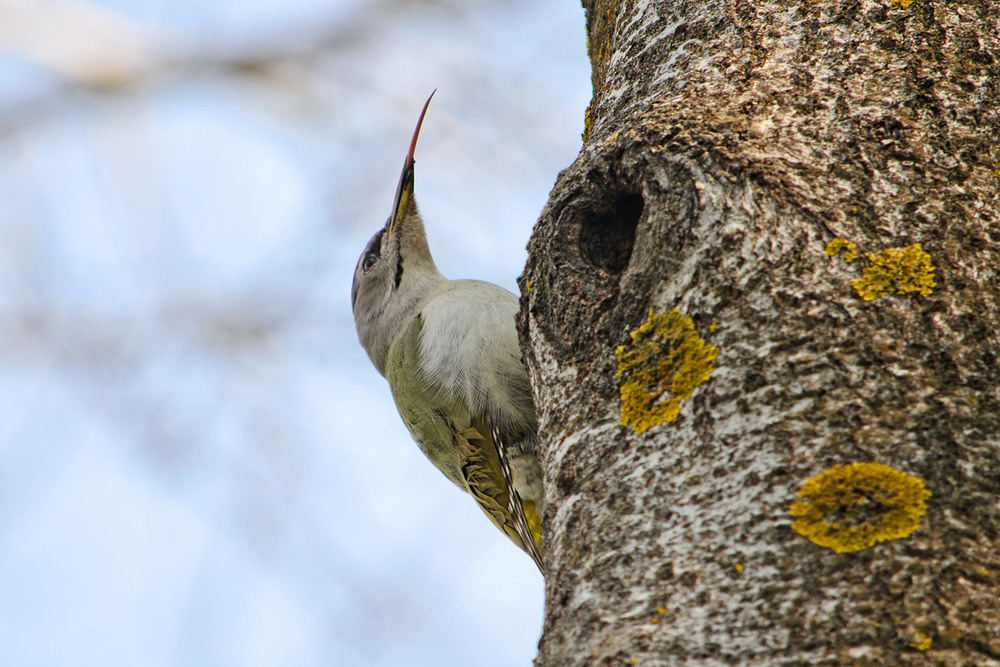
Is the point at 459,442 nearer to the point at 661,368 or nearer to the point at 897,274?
the point at 661,368

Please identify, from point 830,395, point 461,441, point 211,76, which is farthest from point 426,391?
point 830,395

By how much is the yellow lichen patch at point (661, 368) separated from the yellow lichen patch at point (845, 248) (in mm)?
275

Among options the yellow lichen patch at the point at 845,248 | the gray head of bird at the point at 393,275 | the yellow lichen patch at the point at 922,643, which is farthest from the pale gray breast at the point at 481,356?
the yellow lichen patch at the point at 922,643

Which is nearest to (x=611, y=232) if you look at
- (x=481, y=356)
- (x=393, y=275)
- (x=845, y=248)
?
(x=845, y=248)

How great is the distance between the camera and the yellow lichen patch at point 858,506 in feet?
4.48

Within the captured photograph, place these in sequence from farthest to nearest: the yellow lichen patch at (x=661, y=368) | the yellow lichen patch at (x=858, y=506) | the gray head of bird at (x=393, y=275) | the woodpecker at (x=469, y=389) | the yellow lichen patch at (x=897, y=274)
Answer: the gray head of bird at (x=393, y=275) → the woodpecker at (x=469, y=389) → the yellow lichen patch at (x=661, y=368) → the yellow lichen patch at (x=897, y=274) → the yellow lichen patch at (x=858, y=506)

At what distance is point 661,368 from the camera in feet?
5.68

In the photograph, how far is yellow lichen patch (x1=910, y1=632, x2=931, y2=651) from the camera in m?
1.27

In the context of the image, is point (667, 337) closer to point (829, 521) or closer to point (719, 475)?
point (719, 475)

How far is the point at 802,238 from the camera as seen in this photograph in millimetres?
→ 1661

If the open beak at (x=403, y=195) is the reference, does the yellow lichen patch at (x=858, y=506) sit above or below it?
below

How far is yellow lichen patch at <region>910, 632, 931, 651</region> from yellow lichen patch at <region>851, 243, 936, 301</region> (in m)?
0.58

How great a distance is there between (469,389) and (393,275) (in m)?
1.43

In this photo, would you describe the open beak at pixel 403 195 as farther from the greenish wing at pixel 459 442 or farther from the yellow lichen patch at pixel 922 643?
the yellow lichen patch at pixel 922 643
